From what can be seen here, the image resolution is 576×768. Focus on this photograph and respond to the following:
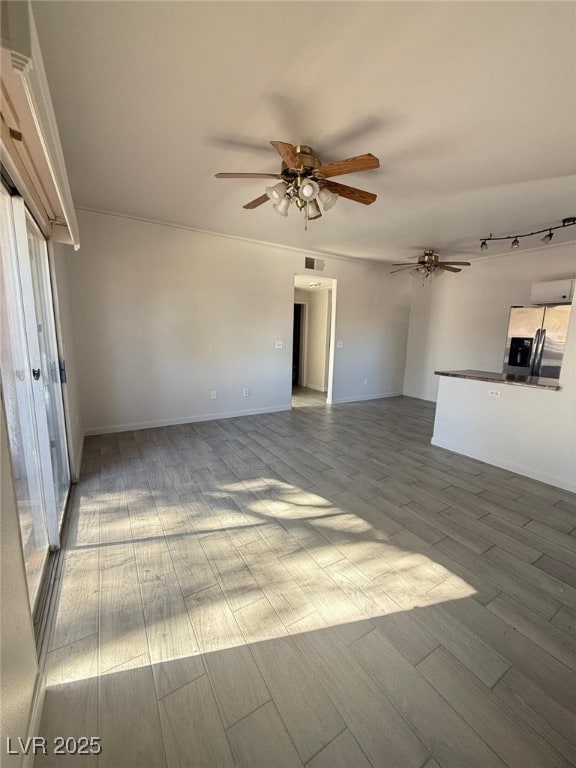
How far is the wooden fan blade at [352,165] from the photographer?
178 cm

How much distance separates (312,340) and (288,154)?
547cm

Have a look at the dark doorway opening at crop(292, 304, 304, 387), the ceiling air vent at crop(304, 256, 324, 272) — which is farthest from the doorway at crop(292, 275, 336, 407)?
the ceiling air vent at crop(304, 256, 324, 272)

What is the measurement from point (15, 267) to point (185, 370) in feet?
8.75

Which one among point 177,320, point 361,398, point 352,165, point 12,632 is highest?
point 352,165

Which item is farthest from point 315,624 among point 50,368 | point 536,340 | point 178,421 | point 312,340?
point 312,340

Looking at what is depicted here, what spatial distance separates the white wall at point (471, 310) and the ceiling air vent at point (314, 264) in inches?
92.0

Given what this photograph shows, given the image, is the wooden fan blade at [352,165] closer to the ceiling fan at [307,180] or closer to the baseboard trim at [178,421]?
the ceiling fan at [307,180]

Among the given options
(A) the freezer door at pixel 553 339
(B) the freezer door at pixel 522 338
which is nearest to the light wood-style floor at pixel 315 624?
(A) the freezer door at pixel 553 339

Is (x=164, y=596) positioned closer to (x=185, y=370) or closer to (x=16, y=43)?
(x=16, y=43)

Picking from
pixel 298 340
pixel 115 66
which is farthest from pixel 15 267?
pixel 298 340

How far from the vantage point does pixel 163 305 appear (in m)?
4.02

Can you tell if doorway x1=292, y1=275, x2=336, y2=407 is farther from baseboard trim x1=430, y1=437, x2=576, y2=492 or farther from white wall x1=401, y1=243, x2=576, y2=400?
baseboard trim x1=430, y1=437, x2=576, y2=492

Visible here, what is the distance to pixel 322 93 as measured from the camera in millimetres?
1629

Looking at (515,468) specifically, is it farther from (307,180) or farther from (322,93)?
(322,93)
